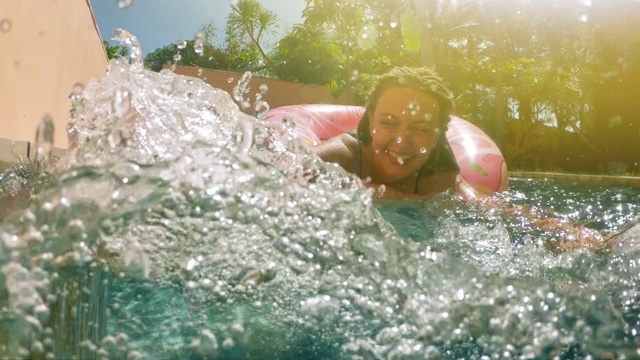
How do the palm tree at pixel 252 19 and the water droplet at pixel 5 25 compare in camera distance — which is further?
the palm tree at pixel 252 19

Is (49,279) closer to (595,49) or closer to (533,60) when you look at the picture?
(595,49)

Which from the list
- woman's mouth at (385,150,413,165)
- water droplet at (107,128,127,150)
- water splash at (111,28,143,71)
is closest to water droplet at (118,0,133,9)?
water splash at (111,28,143,71)

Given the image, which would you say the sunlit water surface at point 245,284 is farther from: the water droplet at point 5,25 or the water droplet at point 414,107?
the water droplet at point 5,25

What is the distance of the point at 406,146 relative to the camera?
141 inches

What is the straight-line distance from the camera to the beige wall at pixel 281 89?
52.6ft

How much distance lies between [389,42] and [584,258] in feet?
45.0

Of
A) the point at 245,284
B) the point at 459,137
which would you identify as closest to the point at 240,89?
the point at 245,284

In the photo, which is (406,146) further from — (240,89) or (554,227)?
(240,89)

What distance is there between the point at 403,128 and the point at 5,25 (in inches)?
108

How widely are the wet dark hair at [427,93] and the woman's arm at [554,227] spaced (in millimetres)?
214

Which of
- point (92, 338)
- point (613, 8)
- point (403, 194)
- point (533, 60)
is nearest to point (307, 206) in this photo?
point (92, 338)

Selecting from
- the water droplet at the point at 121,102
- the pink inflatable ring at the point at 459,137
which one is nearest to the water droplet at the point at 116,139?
the water droplet at the point at 121,102

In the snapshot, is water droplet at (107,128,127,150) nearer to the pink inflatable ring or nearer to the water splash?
the water splash

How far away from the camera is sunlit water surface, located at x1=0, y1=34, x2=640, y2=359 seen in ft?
5.01
